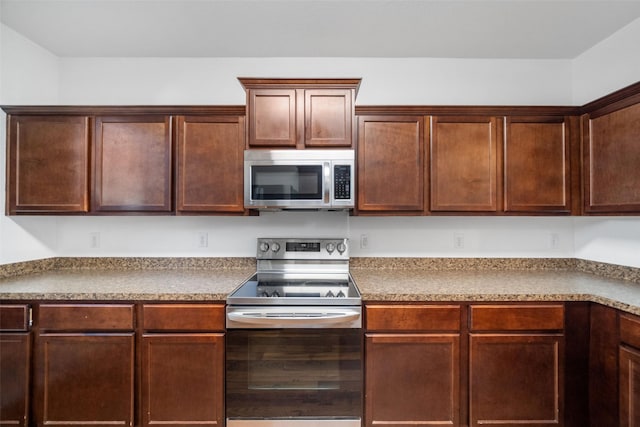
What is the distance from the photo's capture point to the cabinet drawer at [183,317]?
5.81ft

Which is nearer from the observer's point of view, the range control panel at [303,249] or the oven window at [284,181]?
the oven window at [284,181]

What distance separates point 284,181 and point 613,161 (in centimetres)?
207

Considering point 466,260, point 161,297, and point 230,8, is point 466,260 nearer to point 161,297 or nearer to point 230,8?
A: point 161,297

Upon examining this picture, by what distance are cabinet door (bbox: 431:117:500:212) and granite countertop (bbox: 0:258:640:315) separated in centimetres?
55

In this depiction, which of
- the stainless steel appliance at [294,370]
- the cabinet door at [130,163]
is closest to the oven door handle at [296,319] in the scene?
the stainless steel appliance at [294,370]

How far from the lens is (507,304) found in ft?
5.83

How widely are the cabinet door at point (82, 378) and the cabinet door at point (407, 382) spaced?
1.38 meters

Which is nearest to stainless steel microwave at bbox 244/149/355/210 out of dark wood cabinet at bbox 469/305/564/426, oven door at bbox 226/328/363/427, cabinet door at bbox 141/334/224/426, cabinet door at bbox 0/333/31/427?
oven door at bbox 226/328/363/427

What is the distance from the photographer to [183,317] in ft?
5.81

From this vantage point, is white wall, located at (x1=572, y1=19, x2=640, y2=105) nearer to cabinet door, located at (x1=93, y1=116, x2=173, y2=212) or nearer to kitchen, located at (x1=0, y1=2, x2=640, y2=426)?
kitchen, located at (x1=0, y1=2, x2=640, y2=426)

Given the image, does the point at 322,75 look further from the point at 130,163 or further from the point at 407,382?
the point at 407,382

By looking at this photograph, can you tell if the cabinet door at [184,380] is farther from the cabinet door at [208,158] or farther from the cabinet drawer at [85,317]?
the cabinet door at [208,158]

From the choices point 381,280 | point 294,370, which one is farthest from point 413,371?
point 294,370

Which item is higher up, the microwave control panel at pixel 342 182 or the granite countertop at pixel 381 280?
the microwave control panel at pixel 342 182
